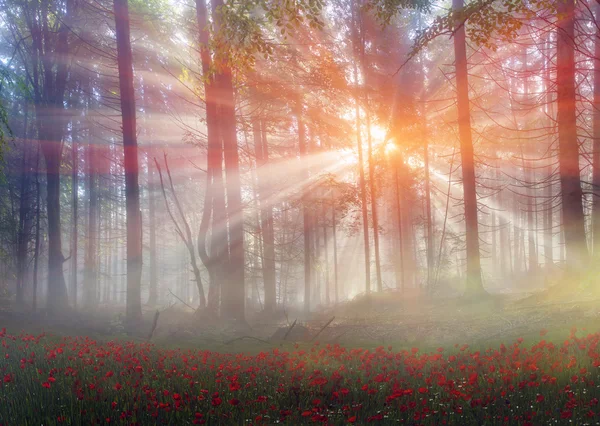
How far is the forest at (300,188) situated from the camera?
4.65m

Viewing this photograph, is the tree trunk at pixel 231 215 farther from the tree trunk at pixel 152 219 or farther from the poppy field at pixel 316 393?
the tree trunk at pixel 152 219

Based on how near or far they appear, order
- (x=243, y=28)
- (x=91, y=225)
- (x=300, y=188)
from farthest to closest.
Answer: (x=91, y=225) → (x=300, y=188) → (x=243, y=28)

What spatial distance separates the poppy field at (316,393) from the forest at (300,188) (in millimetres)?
32

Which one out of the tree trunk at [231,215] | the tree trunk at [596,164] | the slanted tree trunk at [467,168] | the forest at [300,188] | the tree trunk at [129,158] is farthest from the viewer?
the slanted tree trunk at [467,168]

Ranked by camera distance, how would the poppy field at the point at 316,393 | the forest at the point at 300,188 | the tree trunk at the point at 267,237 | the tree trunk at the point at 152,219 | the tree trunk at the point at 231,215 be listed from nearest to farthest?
the poppy field at the point at 316,393
the forest at the point at 300,188
the tree trunk at the point at 231,215
the tree trunk at the point at 267,237
the tree trunk at the point at 152,219

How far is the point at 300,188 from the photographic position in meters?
22.1

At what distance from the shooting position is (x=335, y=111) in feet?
72.8


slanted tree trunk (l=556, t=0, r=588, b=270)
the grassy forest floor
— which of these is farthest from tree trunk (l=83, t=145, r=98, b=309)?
slanted tree trunk (l=556, t=0, r=588, b=270)

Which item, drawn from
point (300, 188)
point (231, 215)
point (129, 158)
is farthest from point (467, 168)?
point (129, 158)

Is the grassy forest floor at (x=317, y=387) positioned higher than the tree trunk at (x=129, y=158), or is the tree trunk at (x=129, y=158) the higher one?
the tree trunk at (x=129, y=158)

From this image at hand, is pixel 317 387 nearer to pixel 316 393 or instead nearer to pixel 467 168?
pixel 316 393

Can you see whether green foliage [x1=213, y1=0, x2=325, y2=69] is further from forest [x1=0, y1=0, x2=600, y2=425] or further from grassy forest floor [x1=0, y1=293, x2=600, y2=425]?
grassy forest floor [x1=0, y1=293, x2=600, y2=425]

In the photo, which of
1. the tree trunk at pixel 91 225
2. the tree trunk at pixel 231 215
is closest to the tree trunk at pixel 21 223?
the tree trunk at pixel 91 225

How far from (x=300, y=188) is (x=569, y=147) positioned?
1185cm
